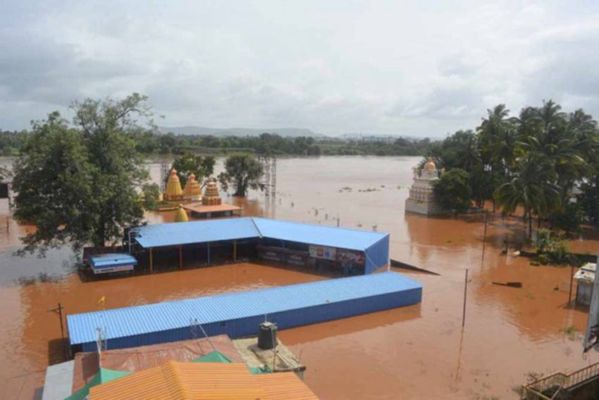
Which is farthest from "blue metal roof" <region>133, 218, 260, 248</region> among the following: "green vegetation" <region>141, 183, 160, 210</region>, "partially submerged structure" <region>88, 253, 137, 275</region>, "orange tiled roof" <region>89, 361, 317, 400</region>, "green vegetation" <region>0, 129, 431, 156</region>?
"green vegetation" <region>0, 129, 431, 156</region>

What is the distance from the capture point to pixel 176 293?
A: 22.8 meters

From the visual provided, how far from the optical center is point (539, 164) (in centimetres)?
3350

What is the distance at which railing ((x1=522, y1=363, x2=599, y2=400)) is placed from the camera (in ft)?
41.0

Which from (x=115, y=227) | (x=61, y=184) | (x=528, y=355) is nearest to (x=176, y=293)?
(x=115, y=227)

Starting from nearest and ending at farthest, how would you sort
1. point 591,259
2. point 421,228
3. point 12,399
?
point 12,399 → point 591,259 → point 421,228

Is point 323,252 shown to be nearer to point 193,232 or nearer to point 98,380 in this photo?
point 193,232

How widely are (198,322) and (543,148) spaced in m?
31.0

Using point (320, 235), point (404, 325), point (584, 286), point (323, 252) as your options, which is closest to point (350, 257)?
point (323, 252)

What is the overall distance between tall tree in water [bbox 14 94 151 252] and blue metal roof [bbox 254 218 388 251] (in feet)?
23.7

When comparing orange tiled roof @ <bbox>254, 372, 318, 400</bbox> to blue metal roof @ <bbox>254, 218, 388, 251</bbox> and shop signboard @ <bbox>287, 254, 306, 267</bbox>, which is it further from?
shop signboard @ <bbox>287, 254, 306, 267</bbox>

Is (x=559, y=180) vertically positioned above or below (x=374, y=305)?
above

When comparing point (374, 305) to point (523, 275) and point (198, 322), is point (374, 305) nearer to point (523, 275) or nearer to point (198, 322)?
point (198, 322)

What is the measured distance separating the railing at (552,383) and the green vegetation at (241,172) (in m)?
43.9

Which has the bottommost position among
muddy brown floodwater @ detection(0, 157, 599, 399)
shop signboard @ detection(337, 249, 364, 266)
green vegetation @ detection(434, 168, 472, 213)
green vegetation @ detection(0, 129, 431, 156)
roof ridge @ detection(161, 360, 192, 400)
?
muddy brown floodwater @ detection(0, 157, 599, 399)
